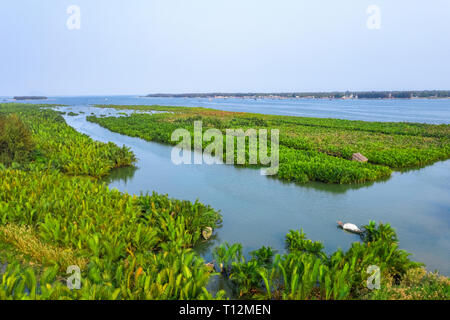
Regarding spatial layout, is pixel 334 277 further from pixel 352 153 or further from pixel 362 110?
pixel 362 110

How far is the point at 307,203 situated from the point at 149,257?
6400mm

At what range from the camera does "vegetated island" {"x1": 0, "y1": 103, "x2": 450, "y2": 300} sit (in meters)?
4.14

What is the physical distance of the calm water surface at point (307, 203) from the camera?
721cm

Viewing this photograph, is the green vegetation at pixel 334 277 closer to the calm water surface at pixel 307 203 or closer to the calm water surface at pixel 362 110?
the calm water surface at pixel 307 203

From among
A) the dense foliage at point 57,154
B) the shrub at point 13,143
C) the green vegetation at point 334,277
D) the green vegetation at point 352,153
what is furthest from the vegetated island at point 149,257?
the green vegetation at point 352,153

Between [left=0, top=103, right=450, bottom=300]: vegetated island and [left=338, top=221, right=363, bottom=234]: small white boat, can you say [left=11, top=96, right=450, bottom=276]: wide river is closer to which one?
[left=338, top=221, right=363, bottom=234]: small white boat

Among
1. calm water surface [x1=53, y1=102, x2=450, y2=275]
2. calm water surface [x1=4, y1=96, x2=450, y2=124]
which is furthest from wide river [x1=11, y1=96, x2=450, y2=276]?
calm water surface [x1=4, y1=96, x2=450, y2=124]

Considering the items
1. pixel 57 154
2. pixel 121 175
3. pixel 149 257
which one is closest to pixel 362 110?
pixel 121 175

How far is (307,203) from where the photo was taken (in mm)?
9734

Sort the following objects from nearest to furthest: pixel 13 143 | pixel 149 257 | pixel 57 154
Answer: pixel 149 257 < pixel 13 143 < pixel 57 154

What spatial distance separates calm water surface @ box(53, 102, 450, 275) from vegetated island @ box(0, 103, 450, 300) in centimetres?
86
